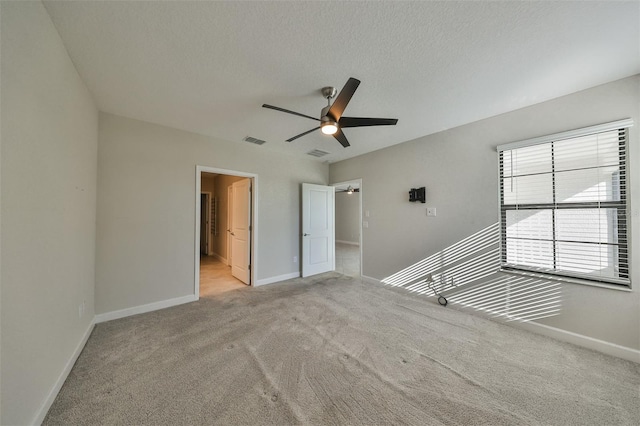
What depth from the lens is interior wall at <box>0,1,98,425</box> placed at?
3.69ft

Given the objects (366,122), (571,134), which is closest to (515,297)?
(571,134)

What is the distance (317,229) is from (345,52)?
3513 mm

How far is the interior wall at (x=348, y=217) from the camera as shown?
9609 mm

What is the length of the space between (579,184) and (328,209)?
3773mm

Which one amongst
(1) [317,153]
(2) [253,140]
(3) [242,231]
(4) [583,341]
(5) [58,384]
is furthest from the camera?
(1) [317,153]

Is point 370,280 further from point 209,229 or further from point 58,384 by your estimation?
point 209,229

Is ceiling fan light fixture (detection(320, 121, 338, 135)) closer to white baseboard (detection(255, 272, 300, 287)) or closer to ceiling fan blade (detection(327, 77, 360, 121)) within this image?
ceiling fan blade (detection(327, 77, 360, 121))

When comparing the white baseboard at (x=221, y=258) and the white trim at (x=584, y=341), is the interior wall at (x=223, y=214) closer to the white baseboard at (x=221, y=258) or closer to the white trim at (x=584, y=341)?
the white baseboard at (x=221, y=258)

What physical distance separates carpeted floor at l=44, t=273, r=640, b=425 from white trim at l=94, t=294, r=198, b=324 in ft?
0.51

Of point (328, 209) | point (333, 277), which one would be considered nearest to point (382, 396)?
point (333, 277)

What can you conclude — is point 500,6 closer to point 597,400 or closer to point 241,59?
point 241,59

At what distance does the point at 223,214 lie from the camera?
19.7 ft

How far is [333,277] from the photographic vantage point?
183 inches

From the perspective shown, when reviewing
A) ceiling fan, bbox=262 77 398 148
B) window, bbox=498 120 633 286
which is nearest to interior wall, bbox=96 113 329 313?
ceiling fan, bbox=262 77 398 148
